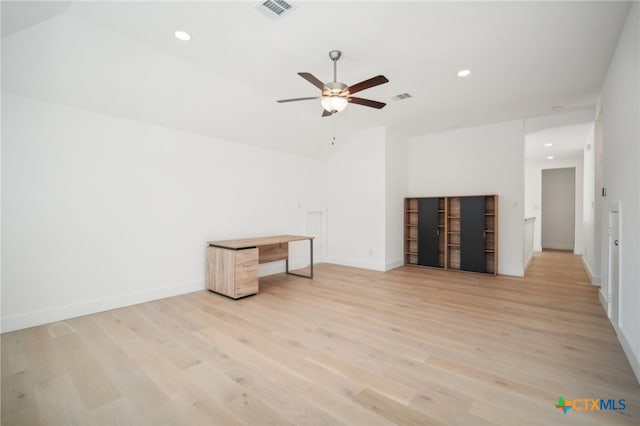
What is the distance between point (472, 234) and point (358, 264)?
2313 mm

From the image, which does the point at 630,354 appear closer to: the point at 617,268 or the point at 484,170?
the point at 617,268

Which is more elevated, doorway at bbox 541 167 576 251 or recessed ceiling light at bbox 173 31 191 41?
recessed ceiling light at bbox 173 31 191 41

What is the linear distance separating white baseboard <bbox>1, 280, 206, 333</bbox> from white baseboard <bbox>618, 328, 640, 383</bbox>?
15.6 feet

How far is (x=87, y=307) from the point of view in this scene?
3.34 meters

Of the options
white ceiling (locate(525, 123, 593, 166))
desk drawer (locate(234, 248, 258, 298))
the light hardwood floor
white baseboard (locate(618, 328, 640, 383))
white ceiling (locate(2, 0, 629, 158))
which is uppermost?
white ceiling (locate(2, 0, 629, 158))

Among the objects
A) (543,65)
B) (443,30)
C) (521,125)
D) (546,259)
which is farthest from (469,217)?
(443,30)

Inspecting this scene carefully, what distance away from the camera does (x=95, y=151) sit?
344 cm

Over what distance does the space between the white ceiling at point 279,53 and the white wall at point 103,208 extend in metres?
0.33

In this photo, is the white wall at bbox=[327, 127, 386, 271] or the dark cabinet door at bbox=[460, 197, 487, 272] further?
the white wall at bbox=[327, 127, 386, 271]

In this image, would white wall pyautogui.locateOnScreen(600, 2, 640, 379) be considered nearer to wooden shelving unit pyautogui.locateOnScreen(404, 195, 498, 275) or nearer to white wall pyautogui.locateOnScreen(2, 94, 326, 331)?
wooden shelving unit pyautogui.locateOnScreen(404, 195, 498, 275)

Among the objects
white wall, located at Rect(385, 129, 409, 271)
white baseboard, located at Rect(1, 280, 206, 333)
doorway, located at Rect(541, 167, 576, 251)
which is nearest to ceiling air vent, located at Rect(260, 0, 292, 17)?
white baseboard, located at Rect(1, 280, 206, 333)

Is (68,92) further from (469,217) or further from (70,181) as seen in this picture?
(469,217)

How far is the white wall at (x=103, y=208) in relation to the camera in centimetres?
294

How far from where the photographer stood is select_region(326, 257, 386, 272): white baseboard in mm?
5781
